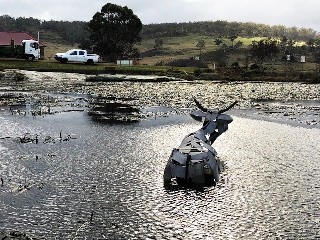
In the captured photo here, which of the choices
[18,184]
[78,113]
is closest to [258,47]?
[78,113]

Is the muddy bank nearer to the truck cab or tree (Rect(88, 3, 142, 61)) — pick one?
the truck cab

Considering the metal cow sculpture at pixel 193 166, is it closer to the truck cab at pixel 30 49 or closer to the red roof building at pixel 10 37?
the truck cab at pixel 30 49

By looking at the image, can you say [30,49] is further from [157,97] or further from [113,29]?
[157,97]

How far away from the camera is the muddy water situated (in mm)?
15148

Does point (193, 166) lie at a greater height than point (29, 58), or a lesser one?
lesser

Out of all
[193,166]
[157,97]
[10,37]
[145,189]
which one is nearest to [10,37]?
[10,37]

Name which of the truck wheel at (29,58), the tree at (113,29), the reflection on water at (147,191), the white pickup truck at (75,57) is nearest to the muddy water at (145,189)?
the reflection on water at (147,191)

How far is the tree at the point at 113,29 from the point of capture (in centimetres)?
12825

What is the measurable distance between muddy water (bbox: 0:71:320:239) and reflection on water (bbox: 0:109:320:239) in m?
0.04

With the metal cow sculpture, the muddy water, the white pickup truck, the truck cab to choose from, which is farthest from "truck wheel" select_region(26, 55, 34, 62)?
the metal cow sculpture

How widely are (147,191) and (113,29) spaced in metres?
114

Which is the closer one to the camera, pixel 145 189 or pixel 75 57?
pixel 145 189

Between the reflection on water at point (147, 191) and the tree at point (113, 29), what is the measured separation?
328ft

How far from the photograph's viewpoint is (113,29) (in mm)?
128375
